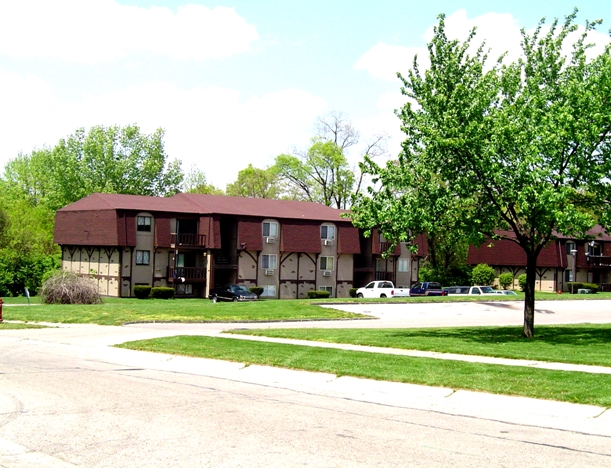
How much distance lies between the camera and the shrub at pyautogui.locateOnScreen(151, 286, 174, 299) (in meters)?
58.4

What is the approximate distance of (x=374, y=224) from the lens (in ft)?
78.5

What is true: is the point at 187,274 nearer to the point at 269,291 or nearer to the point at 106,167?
the point at 269,291

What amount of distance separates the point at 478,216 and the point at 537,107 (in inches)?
148

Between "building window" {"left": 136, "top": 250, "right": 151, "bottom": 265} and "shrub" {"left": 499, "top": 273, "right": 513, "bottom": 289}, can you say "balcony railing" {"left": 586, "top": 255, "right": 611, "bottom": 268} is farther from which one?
"building window" {"left": 136, "top": 250, "right": 151, "bottom": 265}

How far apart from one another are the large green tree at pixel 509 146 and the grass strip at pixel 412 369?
5.46 m

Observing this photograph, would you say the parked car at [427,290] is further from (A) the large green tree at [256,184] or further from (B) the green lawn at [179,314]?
(A) the large green tree at [256,184]

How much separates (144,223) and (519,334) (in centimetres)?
3960

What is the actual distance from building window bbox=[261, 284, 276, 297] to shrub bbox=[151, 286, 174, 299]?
763 cm

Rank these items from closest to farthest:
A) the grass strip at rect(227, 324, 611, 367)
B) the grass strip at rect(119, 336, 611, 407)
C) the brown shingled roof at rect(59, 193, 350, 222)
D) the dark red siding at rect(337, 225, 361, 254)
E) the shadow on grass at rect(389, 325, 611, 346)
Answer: the grass strip at rect(119, 336, 611, 407) < the grass strip at rect(227, 324, 611, 367) < the shadow on grass at rect(389, 325, 611, 346) < the brown shingled roof at rect(59, 193, 350, 222) < the dark red siding at rect(337, 225, 361, 254)

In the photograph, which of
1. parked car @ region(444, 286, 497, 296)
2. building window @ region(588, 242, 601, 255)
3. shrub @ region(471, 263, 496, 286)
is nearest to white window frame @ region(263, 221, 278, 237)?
parked car @ region(444, 286, 497, 296)

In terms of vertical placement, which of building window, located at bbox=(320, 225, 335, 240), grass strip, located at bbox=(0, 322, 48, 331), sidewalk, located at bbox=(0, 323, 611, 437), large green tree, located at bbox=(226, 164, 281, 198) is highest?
large green tree, located at bbox=(226, 164, 281, 198)

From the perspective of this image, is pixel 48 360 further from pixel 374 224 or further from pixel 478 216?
pixel 478 216

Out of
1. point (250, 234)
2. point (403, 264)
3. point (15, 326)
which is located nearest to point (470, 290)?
point (403, 264)

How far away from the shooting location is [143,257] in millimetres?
60562
